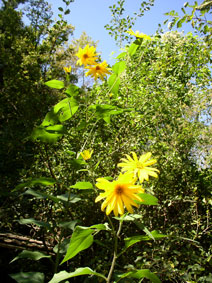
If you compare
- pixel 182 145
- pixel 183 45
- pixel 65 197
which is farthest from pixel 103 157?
pixel 183 45

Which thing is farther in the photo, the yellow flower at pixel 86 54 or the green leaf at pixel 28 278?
the yellow flower at pixel 86 54

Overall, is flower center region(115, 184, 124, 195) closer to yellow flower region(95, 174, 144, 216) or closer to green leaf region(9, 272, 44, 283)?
yellow flower region(95, 174, 144, 216)

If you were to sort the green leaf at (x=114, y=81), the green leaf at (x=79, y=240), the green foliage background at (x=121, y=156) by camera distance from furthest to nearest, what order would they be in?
the green foliage background at (x=121, y=156) < the green leaf at (x=114, y=81) < the green leaf at (x=79, y=240)

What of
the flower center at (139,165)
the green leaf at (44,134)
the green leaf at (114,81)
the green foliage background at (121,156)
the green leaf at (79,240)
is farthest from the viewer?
the green foliage background at (121,156)

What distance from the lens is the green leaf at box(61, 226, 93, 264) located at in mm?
758

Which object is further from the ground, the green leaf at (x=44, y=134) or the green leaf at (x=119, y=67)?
the green leaf at (x=119, y=67)

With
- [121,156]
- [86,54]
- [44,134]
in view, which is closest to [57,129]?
[44,134]

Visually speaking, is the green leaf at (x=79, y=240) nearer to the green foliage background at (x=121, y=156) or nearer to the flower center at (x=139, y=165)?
the flower center at (x=139, y=165)

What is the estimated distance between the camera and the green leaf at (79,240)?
0.76 m

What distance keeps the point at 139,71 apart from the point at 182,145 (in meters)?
0.95

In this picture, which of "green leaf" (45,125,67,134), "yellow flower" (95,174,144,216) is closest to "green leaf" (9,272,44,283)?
"yellow flower" (95,174,144,216)

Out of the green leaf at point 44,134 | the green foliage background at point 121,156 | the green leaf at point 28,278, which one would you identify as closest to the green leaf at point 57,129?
the green leaf at point 44,134

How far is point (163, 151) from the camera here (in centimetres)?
214

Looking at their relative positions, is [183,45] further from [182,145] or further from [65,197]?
[65,197]
